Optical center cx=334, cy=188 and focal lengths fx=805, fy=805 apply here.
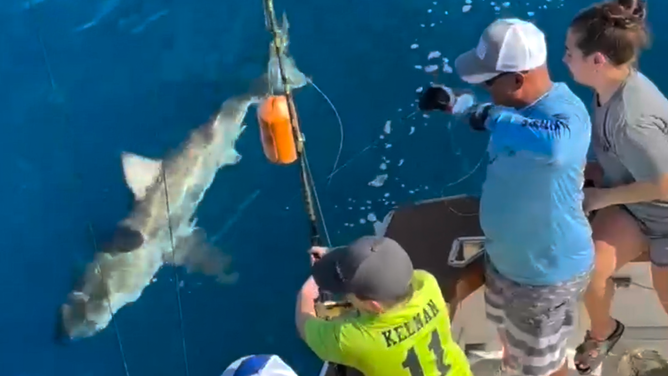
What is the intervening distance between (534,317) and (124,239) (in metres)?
1.23

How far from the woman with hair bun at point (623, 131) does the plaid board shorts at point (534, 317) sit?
15 centimetres

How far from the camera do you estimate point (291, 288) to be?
2.22 meters

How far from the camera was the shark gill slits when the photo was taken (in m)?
2.19

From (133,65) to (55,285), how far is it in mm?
628

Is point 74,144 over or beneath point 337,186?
over

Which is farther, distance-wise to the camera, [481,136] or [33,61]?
[481,136]

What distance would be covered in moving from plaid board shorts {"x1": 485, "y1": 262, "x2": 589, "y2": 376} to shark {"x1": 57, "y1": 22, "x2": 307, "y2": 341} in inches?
37.8

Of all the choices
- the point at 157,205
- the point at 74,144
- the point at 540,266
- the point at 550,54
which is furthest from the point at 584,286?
the point at 74,144

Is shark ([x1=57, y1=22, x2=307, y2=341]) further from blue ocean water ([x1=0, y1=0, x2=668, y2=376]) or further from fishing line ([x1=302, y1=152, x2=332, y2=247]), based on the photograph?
fishing line ([x1=302, y1=152, x2=332, y2=247])

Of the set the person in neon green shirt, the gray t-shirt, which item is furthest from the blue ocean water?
the person in neon green shirt

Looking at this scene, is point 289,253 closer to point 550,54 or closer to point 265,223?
point 265,223

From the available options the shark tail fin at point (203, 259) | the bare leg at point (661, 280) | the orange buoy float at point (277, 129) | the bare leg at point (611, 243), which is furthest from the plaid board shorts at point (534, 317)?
the shark tail fin at point (203, 259)

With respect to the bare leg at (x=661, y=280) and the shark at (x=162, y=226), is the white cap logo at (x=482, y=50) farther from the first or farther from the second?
the shark at (x=162, y=226)

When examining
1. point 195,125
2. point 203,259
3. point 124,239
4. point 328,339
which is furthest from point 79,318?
point 328,339
